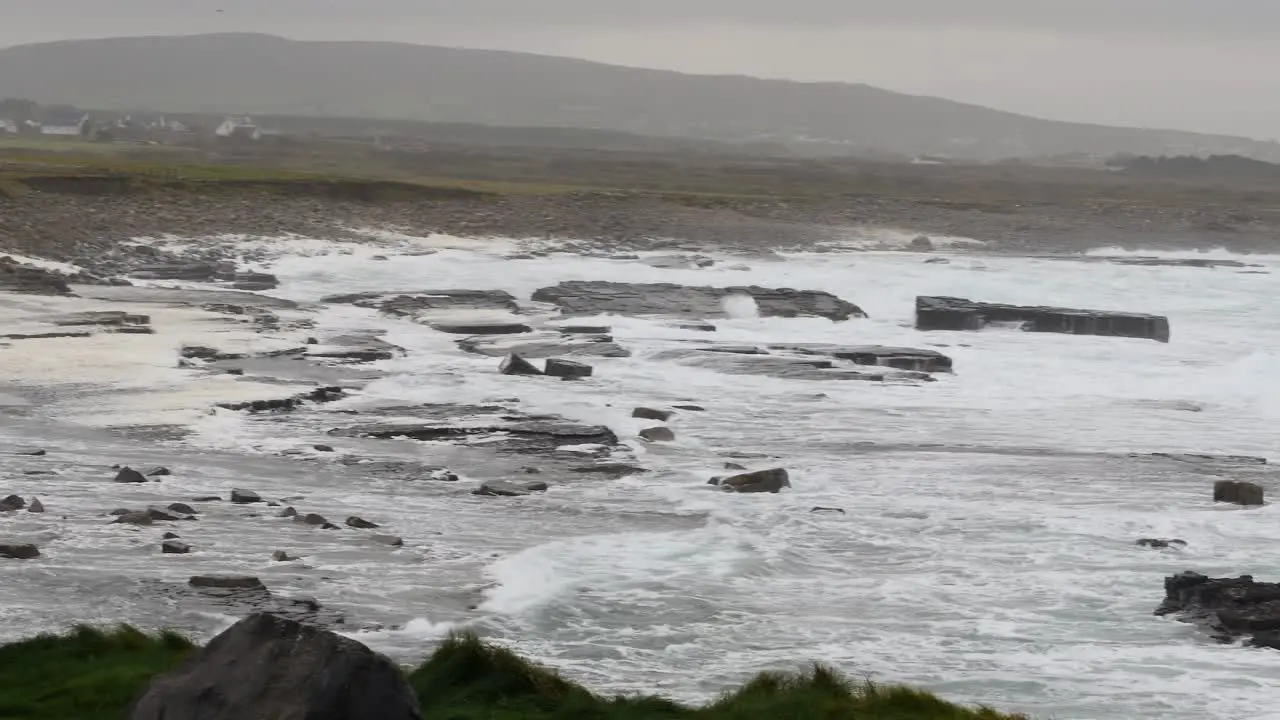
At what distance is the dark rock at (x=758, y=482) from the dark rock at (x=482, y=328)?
1494 centimetres

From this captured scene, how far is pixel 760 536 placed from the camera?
16.2m

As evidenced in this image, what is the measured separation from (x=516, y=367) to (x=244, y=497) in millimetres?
10956

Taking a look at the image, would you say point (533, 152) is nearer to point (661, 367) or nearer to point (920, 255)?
point (920, 255)

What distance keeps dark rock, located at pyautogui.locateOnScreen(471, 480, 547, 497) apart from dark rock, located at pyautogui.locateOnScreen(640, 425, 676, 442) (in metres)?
3.53

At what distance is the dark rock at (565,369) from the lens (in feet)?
89.2

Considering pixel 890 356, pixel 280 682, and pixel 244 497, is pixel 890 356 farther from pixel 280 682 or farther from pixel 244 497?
pixel 280 682

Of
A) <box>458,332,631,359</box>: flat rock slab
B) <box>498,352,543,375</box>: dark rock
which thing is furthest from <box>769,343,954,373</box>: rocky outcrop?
<box>498,352,543,375</box>: dark rock

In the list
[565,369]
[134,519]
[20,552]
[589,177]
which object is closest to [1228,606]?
[134,519]

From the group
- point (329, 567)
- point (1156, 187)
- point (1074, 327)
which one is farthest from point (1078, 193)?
point (329, 567)

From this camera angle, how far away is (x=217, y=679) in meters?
8.15

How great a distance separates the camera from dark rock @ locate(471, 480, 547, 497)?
17.9 meters

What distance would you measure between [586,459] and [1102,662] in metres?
8.74

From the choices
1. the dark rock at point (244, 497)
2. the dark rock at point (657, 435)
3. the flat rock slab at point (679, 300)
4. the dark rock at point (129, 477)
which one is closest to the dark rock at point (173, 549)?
the dark rock at point (244, 497)

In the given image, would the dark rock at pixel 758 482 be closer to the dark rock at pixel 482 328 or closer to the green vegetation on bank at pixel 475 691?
the green vegetation on bank at pixel 475 691
